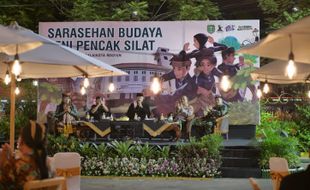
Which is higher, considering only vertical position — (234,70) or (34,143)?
(234,70)

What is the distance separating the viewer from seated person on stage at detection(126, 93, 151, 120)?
16.0 metres

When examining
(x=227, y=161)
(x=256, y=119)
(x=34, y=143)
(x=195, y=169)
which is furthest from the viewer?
(x=256, y=119)

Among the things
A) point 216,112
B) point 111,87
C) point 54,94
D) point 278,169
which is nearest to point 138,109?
point 111,87

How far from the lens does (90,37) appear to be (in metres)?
16.1

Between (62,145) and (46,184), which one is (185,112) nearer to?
(62,145)

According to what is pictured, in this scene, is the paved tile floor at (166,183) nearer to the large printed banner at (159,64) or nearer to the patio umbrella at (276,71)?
the patio umbrella at (276,71)

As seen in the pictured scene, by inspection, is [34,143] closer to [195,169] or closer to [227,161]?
[195,169]

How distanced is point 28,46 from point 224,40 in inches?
428

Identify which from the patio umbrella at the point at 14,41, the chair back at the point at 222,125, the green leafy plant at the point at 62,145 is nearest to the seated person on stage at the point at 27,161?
the patio umbrella at the point at 14,41

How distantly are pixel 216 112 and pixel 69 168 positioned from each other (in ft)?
33.7

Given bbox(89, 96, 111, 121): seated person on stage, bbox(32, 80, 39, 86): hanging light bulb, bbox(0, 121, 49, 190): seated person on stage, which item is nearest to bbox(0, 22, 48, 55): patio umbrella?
bbox(0, 121, 49, 190): seated person on stage

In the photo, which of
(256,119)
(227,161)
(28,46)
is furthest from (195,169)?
(28,46)

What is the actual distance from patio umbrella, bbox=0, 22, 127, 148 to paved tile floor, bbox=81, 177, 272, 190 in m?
3.64

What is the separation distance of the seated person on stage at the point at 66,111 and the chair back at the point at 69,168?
10.4 m
